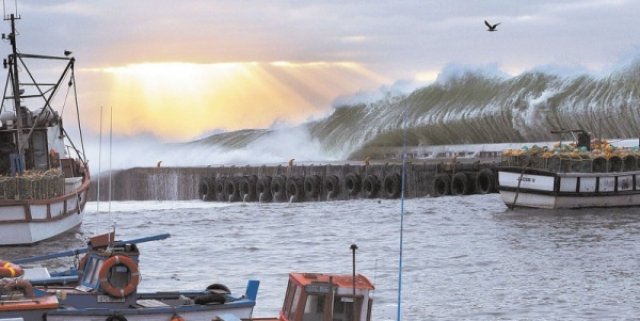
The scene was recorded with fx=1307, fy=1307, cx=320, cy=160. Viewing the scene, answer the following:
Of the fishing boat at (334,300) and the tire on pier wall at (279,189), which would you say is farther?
the tire on pier wall at (279,189)

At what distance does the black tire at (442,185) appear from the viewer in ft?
212

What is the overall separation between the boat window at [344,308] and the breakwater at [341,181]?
48106 mm

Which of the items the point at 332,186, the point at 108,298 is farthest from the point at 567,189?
the point at 108,298

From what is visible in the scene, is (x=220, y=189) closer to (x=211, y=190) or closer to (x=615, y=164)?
(x=211, y=190)

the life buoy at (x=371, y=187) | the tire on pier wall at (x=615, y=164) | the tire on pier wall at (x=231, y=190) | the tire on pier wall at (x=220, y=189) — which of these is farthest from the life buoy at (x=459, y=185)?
the tire on pier wall at (x=220, y=189)

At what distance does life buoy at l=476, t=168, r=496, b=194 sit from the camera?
211 ft

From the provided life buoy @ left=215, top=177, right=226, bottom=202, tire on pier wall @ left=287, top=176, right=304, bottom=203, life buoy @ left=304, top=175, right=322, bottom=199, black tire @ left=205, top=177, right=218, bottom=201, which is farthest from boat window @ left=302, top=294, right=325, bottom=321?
black tire @ left=205, top=177, right=218, bottom=201

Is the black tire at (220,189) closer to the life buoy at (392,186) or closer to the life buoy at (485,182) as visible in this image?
the life buoy at (392,186)

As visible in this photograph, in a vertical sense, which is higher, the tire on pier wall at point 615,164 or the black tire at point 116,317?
the tire on pier wall at point 615,164

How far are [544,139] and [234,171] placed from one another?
49.4 metres

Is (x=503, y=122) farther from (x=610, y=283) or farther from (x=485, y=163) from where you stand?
(x=610, y=283)

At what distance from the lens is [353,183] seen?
67.6 meters

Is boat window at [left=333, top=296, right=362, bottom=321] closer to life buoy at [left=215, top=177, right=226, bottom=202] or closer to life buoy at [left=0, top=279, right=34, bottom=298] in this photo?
life buoy at [left=0, top=279, right=34, bottom=298]

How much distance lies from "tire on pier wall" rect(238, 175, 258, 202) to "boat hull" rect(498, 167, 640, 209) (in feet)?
76.7
